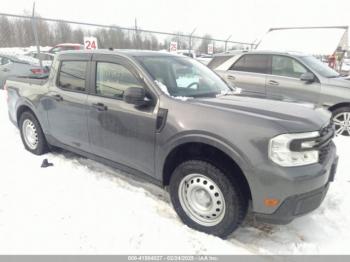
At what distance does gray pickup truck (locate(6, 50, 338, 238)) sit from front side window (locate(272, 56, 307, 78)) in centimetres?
343

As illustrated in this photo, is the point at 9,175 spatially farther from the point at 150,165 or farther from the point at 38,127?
the point at 150,165

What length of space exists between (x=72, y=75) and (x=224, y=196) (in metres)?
2.69

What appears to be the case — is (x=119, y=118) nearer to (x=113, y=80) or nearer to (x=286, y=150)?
(x=113, y=80)

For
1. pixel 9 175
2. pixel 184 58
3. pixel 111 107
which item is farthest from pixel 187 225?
pixel 9 175

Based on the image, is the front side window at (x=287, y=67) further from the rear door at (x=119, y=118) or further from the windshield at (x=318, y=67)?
the rear door at (x=119, y=118)

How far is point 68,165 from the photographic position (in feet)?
14.6

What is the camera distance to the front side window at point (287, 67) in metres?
6.64

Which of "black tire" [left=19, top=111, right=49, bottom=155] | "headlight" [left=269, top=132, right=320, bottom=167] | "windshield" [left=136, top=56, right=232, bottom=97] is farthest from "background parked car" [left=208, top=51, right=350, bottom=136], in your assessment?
"black tire" [left=19, top=111, right=49, bottom=155]

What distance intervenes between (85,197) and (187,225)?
4.33 feet

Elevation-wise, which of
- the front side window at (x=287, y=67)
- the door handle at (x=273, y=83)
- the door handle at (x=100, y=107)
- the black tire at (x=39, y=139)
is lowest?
the black tire at (x=39, y=139)

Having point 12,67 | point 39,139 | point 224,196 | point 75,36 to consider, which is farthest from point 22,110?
point 75,36

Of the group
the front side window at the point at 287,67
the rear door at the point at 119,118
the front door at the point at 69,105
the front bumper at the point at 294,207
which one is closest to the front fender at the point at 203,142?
the rear door at the point at 119,118

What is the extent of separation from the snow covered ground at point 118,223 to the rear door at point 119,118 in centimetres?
46

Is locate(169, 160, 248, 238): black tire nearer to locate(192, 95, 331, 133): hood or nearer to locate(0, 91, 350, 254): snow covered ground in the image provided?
locate(0, 91, 350, 254): snow covered ground
